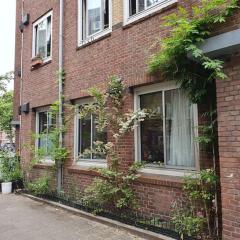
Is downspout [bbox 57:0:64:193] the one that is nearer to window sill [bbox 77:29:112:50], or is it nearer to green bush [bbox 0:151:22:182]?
window sill [bbox 77:29:112:50]

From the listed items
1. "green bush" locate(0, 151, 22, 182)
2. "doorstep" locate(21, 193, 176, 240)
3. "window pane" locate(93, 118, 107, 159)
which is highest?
"window pane" locate(93, 118, 107, 159)

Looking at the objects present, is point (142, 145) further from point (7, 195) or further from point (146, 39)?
point (7, 195)

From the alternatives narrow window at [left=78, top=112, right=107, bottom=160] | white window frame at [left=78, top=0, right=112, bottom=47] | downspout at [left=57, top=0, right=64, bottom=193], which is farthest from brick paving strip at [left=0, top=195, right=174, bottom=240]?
white window frame at [left=78, top=0, right=112, bottom=47]

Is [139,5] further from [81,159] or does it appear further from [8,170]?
[8,170]

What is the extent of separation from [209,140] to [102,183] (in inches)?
109

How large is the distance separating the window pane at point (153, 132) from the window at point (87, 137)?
1.44 metres

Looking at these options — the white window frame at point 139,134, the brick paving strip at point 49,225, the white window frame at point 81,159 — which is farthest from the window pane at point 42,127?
the white window frame at point 139,134

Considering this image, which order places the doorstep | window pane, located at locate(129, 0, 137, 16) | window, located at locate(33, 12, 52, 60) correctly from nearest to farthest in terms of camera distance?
the doorstep
window pane, located at locate(129, 0, 137, 16)
window, located at locate(33, 12, 52, 60)

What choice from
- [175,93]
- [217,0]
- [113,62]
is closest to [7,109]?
[113,62]

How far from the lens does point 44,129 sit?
37.0 ft

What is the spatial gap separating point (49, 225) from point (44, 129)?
15.6ft

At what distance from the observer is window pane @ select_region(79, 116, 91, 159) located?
354 inches

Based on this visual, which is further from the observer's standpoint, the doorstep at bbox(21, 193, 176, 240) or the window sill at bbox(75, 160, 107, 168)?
the window sill at bbox(75, 160, 107, 168)

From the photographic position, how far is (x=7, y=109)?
24.7 meters
